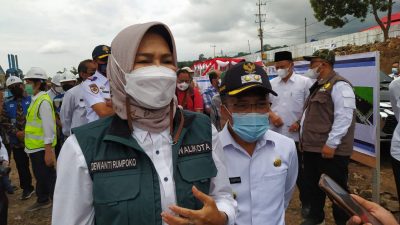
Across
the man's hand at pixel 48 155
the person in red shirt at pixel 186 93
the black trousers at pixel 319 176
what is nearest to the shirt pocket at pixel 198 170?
the black trousers at pixel 319 176

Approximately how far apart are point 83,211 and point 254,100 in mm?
1164

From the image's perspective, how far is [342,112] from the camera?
351 cm

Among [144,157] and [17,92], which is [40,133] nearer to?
[17,92]

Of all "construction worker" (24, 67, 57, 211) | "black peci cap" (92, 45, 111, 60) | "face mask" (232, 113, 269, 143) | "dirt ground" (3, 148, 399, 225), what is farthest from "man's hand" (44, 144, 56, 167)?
"face mask" (232, 113, 269, 143)

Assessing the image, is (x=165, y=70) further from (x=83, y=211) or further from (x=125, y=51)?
(x=83, y=211)

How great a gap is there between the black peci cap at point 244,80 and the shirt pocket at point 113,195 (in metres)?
0.94

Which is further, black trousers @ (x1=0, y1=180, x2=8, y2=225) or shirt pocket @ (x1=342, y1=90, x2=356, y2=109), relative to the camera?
shirt pocket @ (x1=342, y1=90, x2=356, y2=109)

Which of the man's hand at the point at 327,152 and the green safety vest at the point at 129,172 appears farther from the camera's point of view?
the man's hand at the point at 327,152

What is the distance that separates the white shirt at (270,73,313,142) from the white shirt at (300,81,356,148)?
0.91 meters

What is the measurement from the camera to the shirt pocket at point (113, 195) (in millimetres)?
1187

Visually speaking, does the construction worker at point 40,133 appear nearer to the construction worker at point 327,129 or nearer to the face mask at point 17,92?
the face mask at point 17,92

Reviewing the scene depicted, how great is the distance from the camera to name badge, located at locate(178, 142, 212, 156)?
1326 millimetres

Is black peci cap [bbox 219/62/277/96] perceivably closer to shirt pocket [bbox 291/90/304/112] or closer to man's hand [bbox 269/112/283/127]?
man's hand [bbox 269/112/283/127]

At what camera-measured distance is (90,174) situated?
1218 mm
